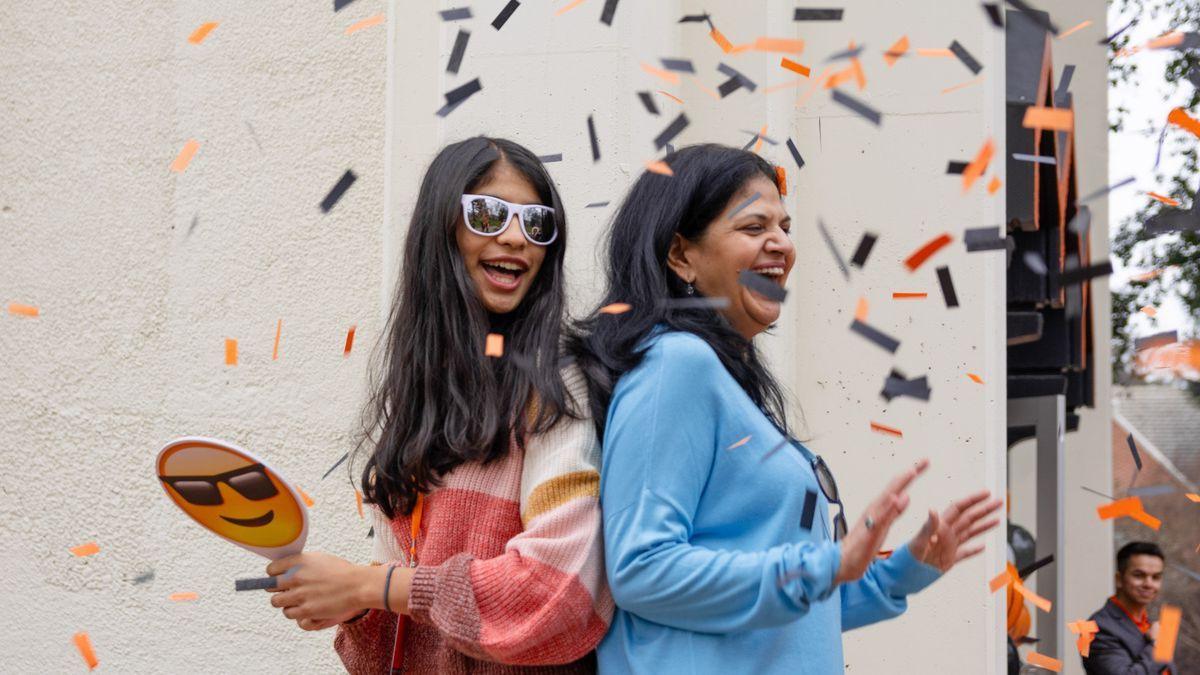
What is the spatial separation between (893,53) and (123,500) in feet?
8.91

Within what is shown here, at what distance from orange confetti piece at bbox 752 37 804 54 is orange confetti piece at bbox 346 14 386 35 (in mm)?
1112

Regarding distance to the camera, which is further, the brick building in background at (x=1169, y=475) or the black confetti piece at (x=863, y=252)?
the brick building in background at (x=1169, y=475)

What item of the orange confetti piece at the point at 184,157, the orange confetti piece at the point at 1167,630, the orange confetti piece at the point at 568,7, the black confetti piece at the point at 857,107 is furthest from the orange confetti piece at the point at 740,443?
the orange confetti piece at the point at 184,157

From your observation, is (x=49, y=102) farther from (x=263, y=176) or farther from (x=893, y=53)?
(x=893, y=53)

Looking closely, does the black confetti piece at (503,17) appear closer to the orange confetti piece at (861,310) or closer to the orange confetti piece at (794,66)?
the orange confetti piece at (794,66)

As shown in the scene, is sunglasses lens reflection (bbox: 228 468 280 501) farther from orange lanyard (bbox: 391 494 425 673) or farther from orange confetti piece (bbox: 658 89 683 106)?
orange confetti piece (bbox: 658 89 683 106)

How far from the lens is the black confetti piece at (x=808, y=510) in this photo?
225 cm

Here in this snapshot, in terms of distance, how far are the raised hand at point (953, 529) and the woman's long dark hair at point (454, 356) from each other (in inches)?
24.0

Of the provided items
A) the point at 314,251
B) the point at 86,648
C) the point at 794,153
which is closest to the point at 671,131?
the point at 794,153

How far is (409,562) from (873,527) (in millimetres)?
858

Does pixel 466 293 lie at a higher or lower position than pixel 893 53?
lower

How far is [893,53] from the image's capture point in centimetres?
401

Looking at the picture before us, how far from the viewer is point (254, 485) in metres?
2.26

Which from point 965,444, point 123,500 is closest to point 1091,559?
point 965,444
